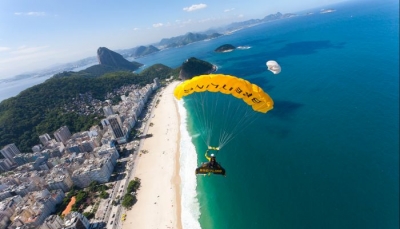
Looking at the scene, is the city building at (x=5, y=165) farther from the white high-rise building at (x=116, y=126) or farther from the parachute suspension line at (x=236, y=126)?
the parachute suspension line at (x=236, y=126)

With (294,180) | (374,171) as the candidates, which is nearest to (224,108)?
(294,180)

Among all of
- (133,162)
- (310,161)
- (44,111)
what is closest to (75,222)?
(133,162)

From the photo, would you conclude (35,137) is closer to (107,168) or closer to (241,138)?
(107,168)

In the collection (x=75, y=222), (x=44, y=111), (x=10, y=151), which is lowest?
(x=75, y=222)

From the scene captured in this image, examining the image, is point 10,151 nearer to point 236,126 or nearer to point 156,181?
point 156,181

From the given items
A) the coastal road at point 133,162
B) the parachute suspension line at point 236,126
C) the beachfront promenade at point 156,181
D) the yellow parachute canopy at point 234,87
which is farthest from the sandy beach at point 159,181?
the yellow parachute canopy at point 234,87

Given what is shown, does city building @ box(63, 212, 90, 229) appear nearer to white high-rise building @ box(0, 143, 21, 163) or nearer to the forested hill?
white high-rise building @ box(0, 143, 21, 163)

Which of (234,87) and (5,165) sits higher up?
(234,87)
